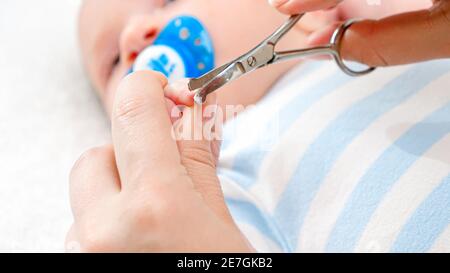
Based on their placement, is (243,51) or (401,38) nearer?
(401,38)

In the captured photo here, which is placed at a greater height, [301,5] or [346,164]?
[301,5]

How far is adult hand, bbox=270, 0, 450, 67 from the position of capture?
24.5 inches

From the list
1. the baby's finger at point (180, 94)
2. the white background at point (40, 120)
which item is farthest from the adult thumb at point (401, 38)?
the white background at point (40, 120)

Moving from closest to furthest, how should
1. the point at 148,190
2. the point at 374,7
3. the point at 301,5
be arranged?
the point at 148,190 → the point at 301,5 → the point at 374,7

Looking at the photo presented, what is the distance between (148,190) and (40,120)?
1.95 ft

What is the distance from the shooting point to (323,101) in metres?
0.79

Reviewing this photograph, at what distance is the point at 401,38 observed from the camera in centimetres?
65

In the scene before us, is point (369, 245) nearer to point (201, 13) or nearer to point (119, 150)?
point (119, 150)

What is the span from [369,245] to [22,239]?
0.47m

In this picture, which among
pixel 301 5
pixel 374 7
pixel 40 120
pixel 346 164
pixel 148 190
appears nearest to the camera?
pixel 148 190

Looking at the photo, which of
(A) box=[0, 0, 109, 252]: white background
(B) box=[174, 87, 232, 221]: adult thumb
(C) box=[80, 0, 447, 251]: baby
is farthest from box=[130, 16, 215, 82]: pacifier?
(B) box=[174, 87, 232, 221]: adult thumb

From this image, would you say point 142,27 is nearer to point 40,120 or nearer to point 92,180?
point 40,120

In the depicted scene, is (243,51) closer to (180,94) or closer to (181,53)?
(181,53)

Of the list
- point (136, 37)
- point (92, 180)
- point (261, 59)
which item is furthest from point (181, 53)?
point (92, 180)
